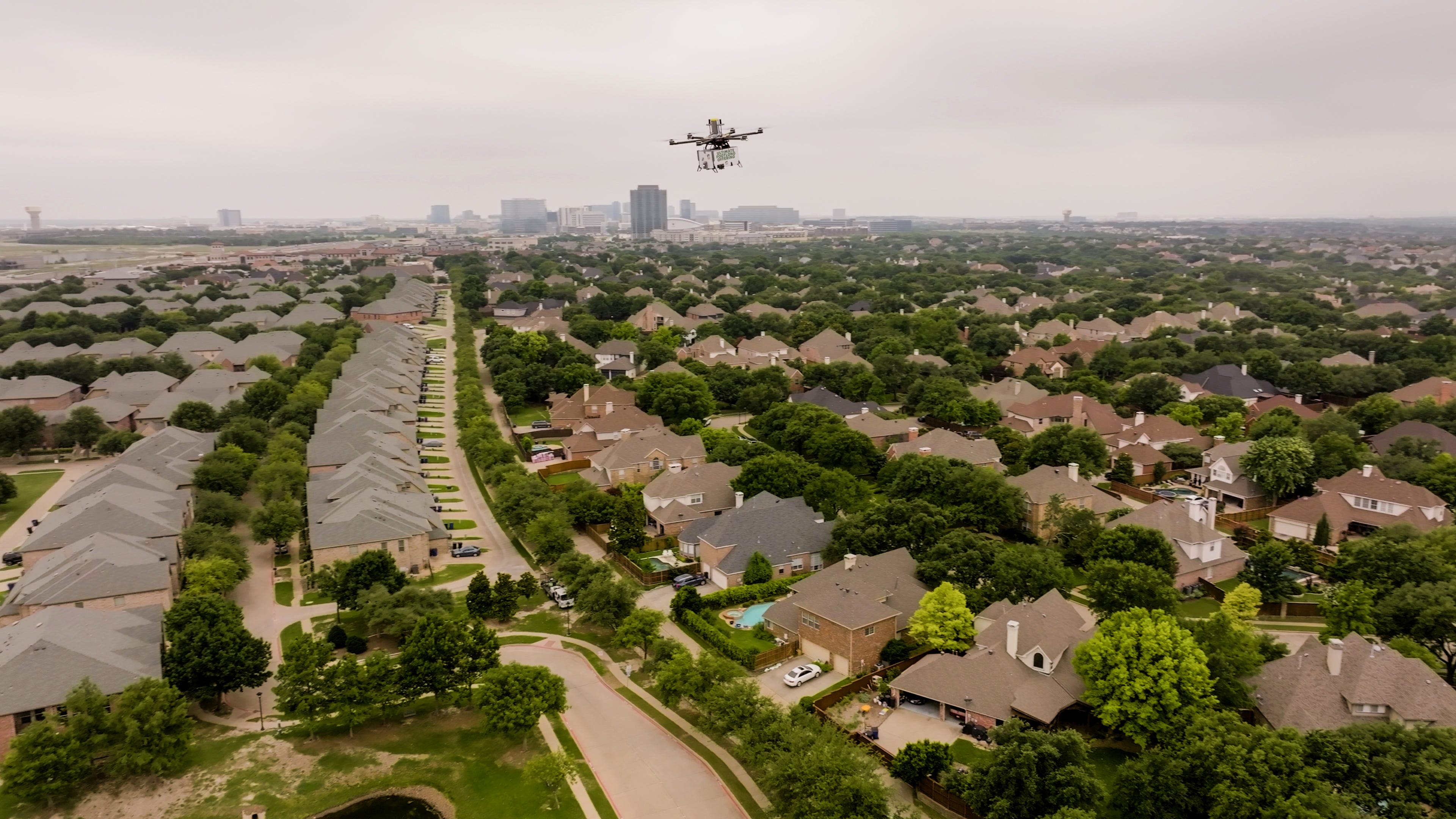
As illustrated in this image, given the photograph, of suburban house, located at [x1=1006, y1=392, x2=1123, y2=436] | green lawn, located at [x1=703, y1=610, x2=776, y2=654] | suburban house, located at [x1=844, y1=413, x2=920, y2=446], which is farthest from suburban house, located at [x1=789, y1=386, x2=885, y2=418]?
green lawn, located at [x1=703, y1=610, x2=776, y2=654]

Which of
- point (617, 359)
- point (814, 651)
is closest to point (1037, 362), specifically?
point (617, 359)

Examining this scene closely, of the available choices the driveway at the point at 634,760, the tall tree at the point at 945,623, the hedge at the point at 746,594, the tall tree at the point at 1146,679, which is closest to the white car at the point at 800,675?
the tall tree at the point at 945,623

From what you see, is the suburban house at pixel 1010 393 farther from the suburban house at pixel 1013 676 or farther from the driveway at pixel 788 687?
the driveway at pixel 788 687

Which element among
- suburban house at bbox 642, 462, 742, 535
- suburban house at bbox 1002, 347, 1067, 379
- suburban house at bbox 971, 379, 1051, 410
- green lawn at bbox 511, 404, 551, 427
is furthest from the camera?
suburban house at bbox 1002, 347, 1067, 379

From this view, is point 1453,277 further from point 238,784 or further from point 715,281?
point 238,784

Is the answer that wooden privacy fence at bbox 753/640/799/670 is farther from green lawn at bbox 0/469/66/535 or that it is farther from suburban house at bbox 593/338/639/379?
suburban house at bbox 593/338/639/379

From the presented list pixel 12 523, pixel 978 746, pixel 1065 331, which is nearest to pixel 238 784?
pixel 978 746

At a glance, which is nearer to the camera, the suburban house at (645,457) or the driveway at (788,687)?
the driveway at (788,687)
